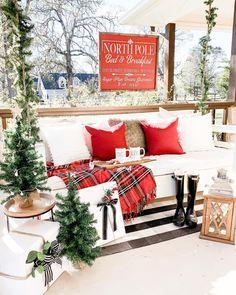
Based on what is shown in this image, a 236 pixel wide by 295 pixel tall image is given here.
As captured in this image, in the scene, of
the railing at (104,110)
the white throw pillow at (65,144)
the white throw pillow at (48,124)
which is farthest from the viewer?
the railing at (104,110)

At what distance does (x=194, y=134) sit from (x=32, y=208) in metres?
2.18

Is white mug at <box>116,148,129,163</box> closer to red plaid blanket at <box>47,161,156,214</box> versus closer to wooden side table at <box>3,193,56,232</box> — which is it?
red plaid blanket at <box>47,161,156,214</box>

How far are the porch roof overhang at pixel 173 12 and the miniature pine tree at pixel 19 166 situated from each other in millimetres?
3394

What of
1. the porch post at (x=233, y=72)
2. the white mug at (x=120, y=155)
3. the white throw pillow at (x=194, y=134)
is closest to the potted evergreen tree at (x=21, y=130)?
the white mug at (x=120, y=155)

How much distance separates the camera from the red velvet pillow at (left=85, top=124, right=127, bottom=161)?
288cm

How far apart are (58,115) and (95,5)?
4753 millimetres

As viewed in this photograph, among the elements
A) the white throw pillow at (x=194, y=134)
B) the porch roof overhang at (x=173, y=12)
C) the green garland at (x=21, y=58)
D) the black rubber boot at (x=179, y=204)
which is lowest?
the black rubber boot at (x=179, y=204)

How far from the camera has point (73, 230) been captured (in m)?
1.79

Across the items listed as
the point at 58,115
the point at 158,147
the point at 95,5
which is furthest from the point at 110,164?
the point at 95,5

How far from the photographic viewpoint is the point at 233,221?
215cm

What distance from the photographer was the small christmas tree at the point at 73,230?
1798mm

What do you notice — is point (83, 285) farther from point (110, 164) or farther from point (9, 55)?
point (9, 55)

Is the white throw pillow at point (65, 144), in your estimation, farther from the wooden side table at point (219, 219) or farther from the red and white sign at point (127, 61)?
the wooden side table at point (219, 219)

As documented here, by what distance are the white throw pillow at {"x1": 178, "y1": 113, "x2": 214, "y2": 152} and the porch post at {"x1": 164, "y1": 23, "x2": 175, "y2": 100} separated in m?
1.49
